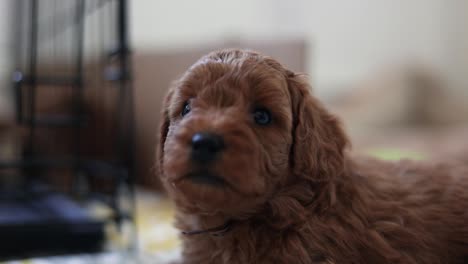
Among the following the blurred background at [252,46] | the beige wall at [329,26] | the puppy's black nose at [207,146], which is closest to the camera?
the puppy's black nose at [207,146]

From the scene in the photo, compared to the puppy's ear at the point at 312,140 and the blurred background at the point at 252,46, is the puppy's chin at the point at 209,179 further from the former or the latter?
the blurred background at the point at 252,46

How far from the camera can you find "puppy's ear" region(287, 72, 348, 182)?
1.10 m

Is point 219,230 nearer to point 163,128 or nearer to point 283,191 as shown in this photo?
point 283,191

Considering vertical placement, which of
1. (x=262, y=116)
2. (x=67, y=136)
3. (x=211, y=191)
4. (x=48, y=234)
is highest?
(x=262, y=116)

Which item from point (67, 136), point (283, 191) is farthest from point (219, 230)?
point (67, 136)

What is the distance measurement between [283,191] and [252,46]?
1.32 metres

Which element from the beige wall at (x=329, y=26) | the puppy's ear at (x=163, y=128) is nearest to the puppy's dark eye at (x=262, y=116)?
the puppy's ear at (x=163, y=128)

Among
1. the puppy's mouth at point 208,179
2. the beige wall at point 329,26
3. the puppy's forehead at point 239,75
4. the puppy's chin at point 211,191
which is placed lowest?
the puppy's chin at point 211,191

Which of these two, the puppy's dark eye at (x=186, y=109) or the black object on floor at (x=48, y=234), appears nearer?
the puppy's dark eye at (x=186, y=109)

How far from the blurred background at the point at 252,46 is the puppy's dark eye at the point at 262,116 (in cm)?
128

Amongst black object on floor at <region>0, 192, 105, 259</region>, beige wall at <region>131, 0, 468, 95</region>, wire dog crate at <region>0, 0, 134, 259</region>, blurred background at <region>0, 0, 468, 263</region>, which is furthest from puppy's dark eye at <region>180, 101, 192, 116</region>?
beige wall at <region>131, 0, 468, 95</region>

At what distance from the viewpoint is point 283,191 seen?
1101mm

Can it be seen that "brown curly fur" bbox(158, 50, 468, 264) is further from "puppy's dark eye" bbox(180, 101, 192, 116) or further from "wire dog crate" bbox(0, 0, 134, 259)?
"wire dog crate" bbox(0, 0, 134, 259)

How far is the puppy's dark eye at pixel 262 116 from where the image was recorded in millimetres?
1041
